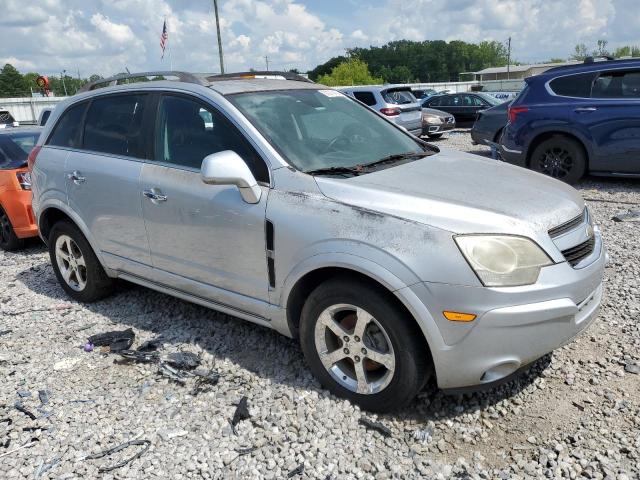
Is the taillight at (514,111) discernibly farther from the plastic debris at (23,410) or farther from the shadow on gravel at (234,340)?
the plastic debris at (23,410)

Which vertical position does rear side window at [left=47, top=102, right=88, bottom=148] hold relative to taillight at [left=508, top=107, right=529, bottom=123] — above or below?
above

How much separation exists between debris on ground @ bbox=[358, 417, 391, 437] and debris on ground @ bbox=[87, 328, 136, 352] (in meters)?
1.90

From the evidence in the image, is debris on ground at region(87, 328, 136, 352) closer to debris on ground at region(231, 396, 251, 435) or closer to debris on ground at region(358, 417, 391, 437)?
debris on ground at region(231, 396, 251, 435)

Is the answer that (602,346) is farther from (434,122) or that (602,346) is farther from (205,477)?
(434,122)

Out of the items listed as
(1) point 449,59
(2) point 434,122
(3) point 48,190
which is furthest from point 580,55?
(3) point 48,190

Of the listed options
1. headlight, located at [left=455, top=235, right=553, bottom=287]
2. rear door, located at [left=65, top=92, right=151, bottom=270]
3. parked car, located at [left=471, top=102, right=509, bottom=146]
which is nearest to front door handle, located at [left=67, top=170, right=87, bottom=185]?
rear door, located at [left=65, top=92, right=151, bottom=270]

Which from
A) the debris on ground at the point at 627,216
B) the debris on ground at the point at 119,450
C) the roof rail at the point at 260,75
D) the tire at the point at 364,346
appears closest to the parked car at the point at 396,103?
the debris on ground at the point at 627,216

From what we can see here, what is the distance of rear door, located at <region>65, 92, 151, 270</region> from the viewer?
3979 mm

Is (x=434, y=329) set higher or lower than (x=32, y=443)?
higher

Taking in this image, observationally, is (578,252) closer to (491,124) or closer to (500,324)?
(500,324)

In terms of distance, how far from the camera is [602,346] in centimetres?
359

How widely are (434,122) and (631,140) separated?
30.2ft

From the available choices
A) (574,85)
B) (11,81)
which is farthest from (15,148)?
(11,81)

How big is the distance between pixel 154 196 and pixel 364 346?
5.88 ft
